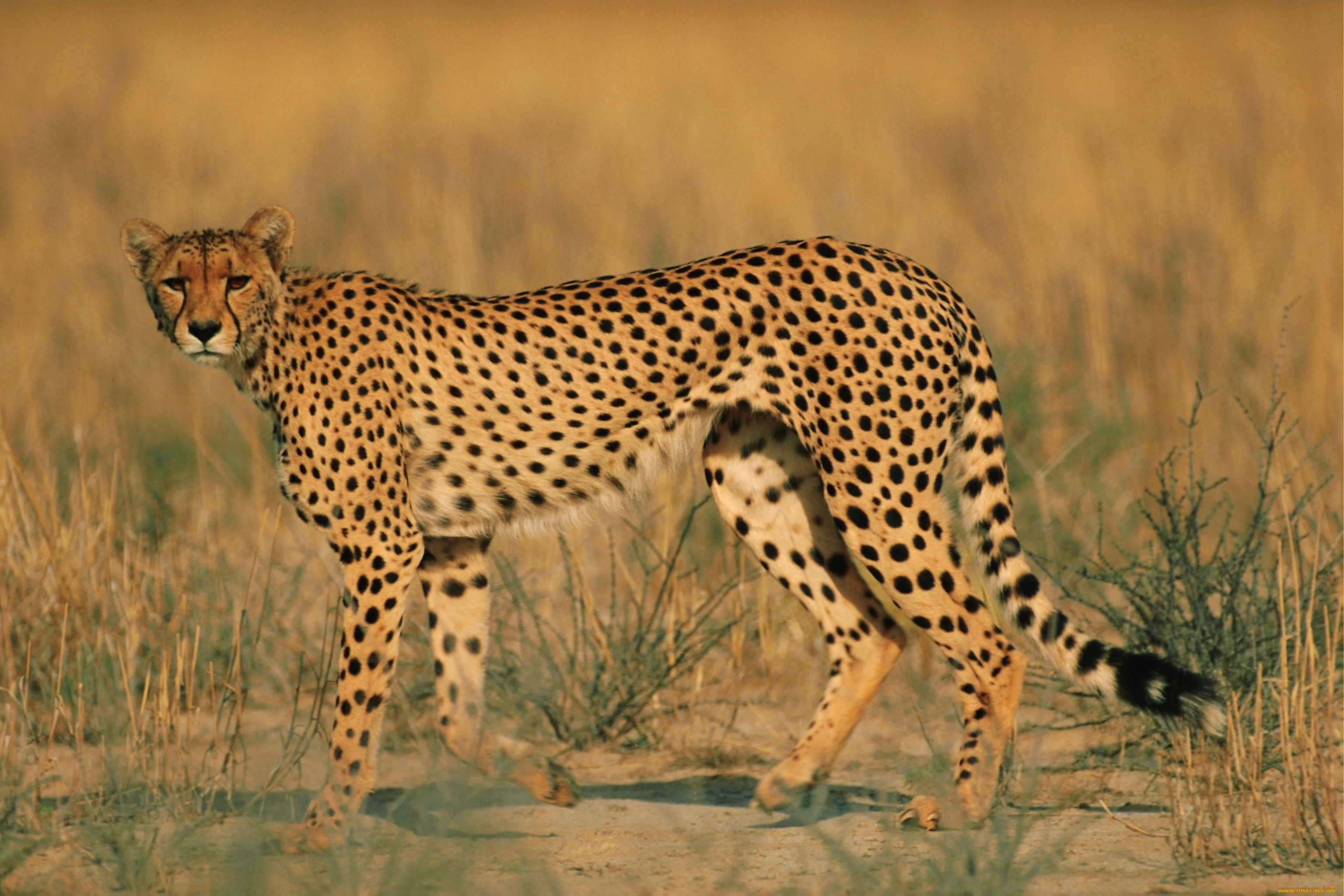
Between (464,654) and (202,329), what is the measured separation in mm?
1034

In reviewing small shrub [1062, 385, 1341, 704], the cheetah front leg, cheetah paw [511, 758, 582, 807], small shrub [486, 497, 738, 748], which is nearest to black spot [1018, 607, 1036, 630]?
small shrub [1062, 385, 1341, 704]

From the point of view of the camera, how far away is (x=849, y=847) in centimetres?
350

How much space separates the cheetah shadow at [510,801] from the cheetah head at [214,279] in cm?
104

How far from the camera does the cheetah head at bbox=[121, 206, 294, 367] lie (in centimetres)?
367

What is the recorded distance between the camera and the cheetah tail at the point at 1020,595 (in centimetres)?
344

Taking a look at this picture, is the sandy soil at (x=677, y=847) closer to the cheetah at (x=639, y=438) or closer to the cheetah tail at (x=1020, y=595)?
the cheetah at (x=639, y=438)

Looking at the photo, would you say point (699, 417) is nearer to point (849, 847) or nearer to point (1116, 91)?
point (849, 847)

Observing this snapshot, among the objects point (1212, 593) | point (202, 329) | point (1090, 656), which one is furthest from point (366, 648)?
point (1212, 593)

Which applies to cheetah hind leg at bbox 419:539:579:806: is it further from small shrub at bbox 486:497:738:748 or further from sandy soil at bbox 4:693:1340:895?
small shrub at bbox 486:497:738:748

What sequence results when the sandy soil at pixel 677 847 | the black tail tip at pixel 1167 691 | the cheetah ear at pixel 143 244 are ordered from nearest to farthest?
the sandy soil at pixel 677 847 < the black tail tip at pixel 1167 691 < the cheetah ear at pixel 143 244

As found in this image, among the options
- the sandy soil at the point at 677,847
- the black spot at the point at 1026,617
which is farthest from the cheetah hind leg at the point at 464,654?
the black spot at the point at 1026,617

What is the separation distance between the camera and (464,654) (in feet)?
13.3

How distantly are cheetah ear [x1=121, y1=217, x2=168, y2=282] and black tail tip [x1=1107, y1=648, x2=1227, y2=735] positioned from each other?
2421 millimetres

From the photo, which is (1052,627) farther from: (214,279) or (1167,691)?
(214,279)
